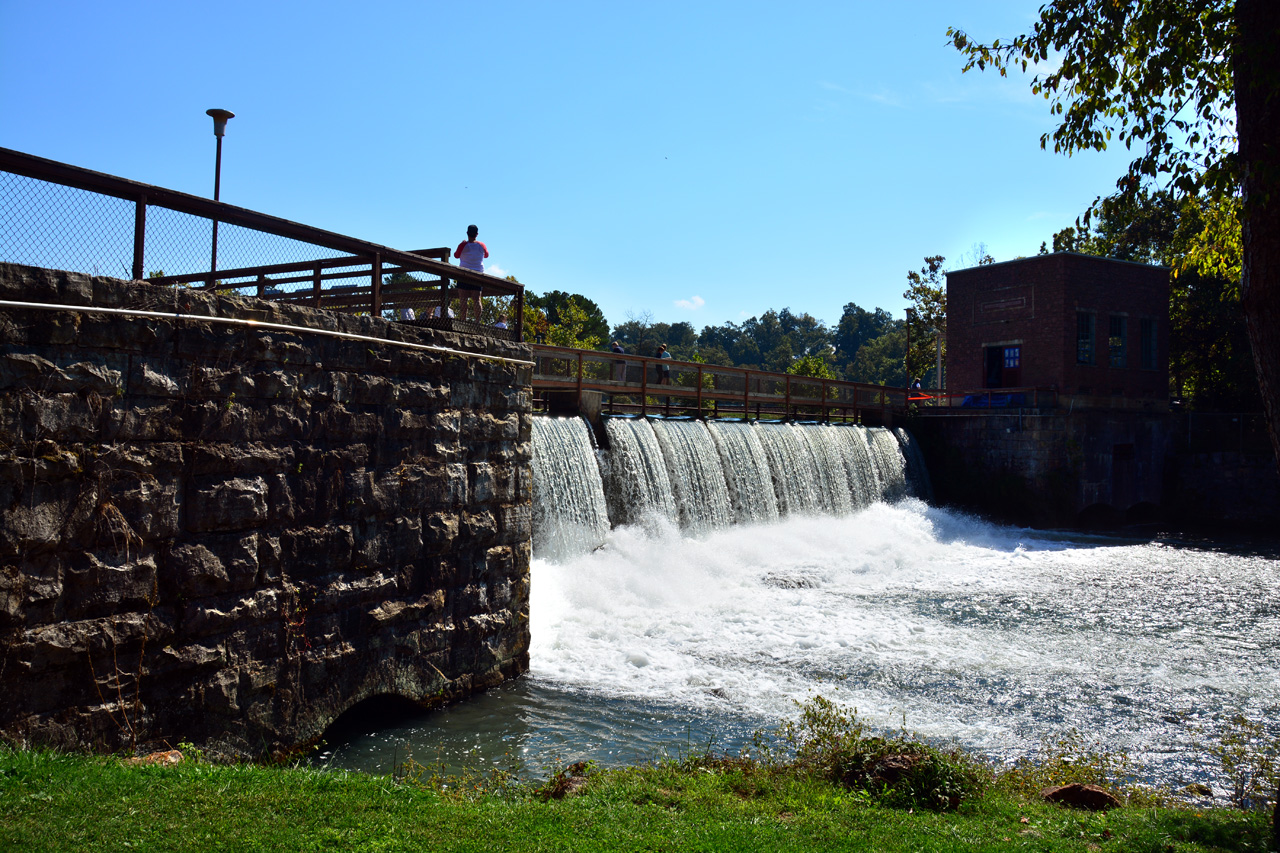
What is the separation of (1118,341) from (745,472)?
16.9 metres

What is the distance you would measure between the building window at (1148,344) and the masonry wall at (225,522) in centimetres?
2818

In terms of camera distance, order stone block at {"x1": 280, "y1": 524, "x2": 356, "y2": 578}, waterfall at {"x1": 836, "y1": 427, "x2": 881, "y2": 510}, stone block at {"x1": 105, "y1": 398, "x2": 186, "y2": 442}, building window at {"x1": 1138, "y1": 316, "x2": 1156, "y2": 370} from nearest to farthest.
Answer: stone block at {"x1": 105, "y1": 398, "x2": 186, "y2": 442}
stone block at {"x1": 280, "y1": 524, "x2": 356, "y2": 578}
waterfall at {"x1": 836, "y1": 427, "x2": 881, "y2": 510}
building window at {"x1": 1138, "y1": 316, "x2": 1156, "y2": 370}

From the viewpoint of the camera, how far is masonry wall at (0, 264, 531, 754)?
4789 mm

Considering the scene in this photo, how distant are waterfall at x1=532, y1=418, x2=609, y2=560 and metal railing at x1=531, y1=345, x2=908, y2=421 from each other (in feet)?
3.72

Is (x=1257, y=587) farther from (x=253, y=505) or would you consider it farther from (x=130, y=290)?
(x=130, y=290)

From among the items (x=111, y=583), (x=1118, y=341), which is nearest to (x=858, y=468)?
(x=1118, y=341)

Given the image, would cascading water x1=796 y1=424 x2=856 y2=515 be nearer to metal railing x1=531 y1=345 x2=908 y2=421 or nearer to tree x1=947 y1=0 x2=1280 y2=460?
metal railing x1=531 y1=345 x2=908 y2=421

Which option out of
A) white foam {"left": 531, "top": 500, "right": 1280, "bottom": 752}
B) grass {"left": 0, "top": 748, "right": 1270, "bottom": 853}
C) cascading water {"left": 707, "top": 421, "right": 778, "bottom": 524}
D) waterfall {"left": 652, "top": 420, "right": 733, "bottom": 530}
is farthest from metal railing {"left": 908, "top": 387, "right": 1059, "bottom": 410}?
grass {"left": 0, "top": 748, "right": 1270, "bottom": 853}

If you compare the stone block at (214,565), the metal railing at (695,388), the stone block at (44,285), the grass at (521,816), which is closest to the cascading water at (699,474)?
the metal railing at (695,388)

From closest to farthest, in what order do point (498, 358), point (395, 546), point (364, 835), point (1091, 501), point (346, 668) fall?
point (364, 835) → point (346, 668) → point (395, 546) → point (498, 358) → point (1091, 501)

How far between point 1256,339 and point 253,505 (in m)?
6.43

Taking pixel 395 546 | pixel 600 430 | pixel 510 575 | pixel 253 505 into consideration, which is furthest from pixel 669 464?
pixel 253 505

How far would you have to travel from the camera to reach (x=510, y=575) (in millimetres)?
8703

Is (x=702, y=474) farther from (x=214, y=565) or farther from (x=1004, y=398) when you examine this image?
(x=214, y=565)
